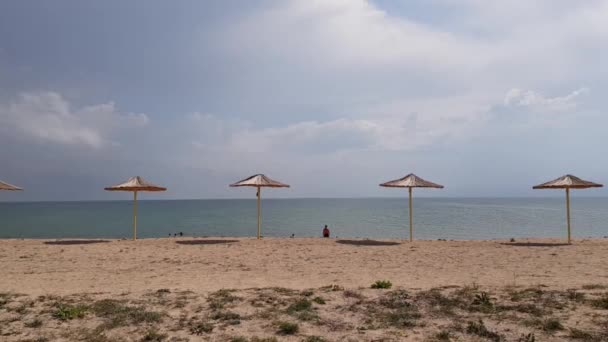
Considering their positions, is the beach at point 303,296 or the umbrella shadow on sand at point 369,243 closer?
the beach at point 303,296

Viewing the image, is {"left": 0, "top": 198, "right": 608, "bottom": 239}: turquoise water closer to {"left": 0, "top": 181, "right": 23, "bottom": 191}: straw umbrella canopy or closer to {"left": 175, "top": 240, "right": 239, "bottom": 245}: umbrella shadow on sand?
{"left": 175, "top": 240, "right": 239, "bottom": 245}: umbrella shadow on sand

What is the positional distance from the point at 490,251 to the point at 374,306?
820 centimetres

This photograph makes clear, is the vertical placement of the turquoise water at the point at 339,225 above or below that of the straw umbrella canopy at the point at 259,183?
below

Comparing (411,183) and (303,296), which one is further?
(411,183)

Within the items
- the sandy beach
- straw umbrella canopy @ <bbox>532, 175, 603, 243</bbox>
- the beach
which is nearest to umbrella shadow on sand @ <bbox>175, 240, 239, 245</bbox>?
the sandy beach

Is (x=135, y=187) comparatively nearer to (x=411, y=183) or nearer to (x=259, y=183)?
(x=259, y=183)

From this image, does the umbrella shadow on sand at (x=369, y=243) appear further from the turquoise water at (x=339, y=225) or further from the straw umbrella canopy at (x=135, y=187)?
the turquoise water at (x=339, y=225)

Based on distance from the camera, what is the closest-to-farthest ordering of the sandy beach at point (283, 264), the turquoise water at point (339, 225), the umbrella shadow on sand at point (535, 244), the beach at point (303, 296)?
the beach at point (303, 296) → the sandy beach at point (283, 264) → the umbrella shadow on sand at point (535, 244) → the turquoise water at point (339, 225)

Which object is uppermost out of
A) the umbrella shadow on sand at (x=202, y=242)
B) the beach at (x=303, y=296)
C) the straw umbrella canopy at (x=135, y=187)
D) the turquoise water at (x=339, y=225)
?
the straw umbrella canopy at (x=135, y=187)

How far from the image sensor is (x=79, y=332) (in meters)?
5.04

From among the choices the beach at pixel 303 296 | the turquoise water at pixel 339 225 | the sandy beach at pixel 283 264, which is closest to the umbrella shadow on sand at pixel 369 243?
the sandy beach at pixel 283 264

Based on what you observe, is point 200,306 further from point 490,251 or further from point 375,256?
point 490,251

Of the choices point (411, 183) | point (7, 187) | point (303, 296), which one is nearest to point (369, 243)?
point (411, 183)

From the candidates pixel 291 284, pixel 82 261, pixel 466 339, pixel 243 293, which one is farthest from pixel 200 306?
pixel 82 261
